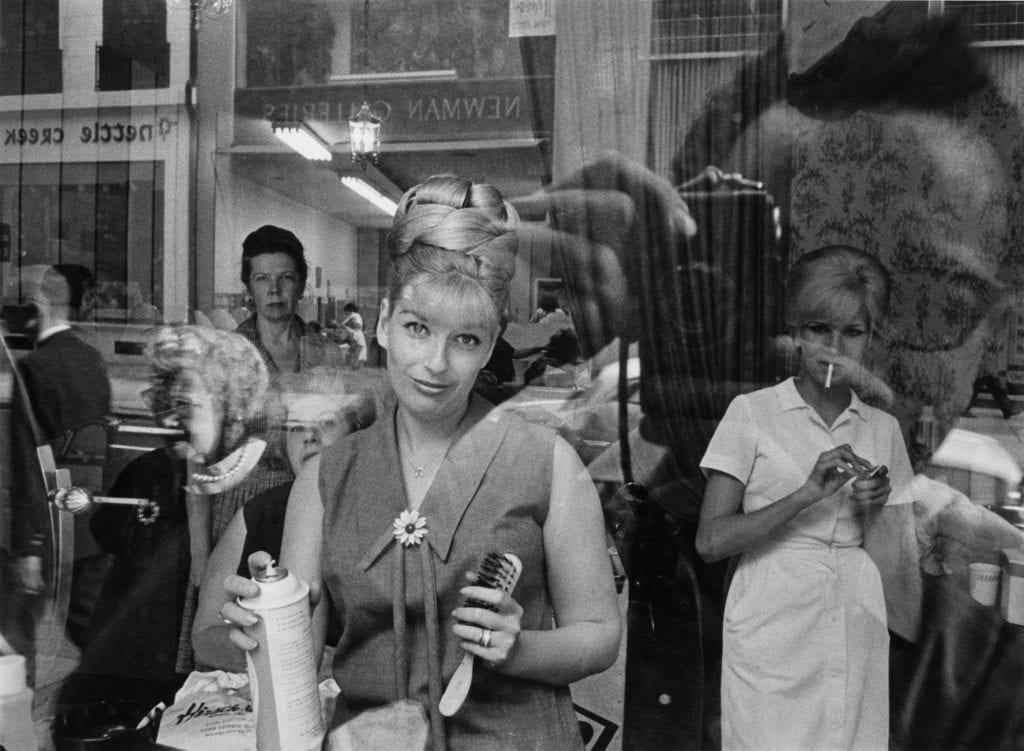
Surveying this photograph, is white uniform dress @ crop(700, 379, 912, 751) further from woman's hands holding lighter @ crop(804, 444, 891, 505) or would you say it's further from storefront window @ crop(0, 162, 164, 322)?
storefront window @ crop(0, 162, 164, 322)

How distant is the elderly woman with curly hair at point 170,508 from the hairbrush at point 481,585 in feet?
2.81

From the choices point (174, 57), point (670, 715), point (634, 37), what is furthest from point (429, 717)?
point (174, 57)

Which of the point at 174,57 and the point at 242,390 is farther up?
the point at 174,57

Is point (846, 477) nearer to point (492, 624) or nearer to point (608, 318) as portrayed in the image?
point (608, 318)

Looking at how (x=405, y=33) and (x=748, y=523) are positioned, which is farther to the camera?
(x=405, y=33)

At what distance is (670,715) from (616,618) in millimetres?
920

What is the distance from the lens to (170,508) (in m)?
2.01

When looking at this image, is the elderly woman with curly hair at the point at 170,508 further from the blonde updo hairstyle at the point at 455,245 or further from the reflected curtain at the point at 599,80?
the reflected curtain at the point at 599,80

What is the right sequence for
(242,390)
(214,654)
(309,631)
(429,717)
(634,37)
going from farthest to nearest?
1. (242,390)
2. (634,37)
3. (214,654)
4. (429,717)
5. (309,631)

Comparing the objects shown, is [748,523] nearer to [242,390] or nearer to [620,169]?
[620,169]

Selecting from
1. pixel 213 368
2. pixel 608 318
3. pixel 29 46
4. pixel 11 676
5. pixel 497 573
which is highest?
pixel 29 46

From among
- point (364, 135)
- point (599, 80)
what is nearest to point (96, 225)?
point (364, 135)

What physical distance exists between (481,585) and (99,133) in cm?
169

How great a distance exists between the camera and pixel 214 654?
1555mm
